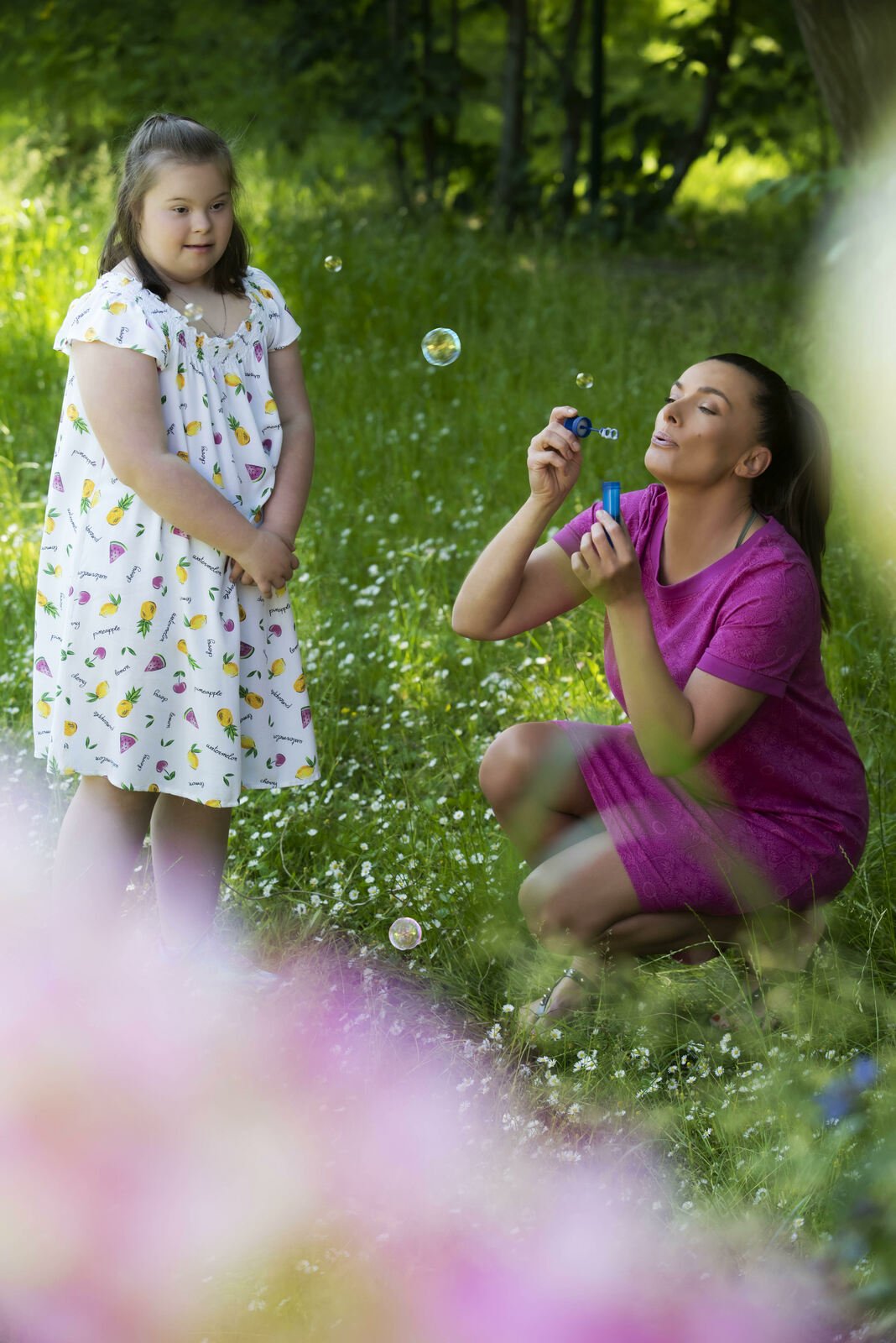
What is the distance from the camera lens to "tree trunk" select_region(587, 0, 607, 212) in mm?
7922

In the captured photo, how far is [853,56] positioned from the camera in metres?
5.31

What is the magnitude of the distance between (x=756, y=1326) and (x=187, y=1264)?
2.53 feet

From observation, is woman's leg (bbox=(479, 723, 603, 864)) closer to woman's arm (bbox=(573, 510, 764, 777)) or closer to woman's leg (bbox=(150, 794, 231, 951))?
woman's arm (bbox=(573, 510, 764, 777))

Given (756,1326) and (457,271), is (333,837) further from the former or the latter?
(457,271)

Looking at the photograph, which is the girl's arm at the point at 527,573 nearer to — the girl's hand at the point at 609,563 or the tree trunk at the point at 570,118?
the girl's hand at the point at 609,563

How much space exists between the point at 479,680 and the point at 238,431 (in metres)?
1.29

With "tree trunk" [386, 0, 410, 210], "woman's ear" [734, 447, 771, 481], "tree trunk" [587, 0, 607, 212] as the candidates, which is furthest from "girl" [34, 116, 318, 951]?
"tree trunk" [587, 0, 607, 212]

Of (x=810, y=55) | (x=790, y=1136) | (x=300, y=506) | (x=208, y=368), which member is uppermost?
(x=810, y=55)

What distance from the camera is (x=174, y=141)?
7.50ft

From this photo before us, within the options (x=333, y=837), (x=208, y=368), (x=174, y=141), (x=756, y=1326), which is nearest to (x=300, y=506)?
(x=208, y=368)

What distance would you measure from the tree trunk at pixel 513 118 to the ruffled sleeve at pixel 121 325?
5850mm

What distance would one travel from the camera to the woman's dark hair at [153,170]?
228cm

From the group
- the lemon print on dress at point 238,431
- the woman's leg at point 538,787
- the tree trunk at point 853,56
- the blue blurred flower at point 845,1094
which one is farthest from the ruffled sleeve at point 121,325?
the tree trunk at point 853,56

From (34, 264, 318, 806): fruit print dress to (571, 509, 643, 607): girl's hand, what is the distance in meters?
0.63
